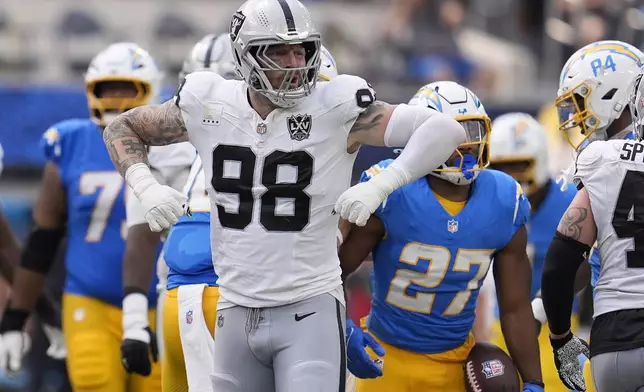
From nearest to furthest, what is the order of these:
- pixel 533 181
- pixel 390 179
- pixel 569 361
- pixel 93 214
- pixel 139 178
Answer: pixel 390 179, pixel 139 178, pixel 569 361, pixel 93 214, pixel 533 181

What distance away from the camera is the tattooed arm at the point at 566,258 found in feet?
15.3

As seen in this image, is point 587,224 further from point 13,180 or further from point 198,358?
point 13,180

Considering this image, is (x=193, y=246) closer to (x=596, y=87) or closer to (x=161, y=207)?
(x=161, y=207)

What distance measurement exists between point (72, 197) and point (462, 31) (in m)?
8.87

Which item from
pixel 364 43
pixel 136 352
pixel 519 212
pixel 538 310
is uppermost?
pixel 519 212

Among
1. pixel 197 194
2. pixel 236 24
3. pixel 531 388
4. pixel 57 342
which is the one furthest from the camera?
pixel 57 342


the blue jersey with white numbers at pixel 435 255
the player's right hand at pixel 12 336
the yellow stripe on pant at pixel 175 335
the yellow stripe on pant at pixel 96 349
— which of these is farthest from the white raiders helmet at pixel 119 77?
the blue jersey with white numbers at pixel 435 255

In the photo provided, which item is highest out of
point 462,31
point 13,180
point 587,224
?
point 587,224

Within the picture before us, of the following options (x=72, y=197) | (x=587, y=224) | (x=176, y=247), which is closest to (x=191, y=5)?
(x=72, y=197)

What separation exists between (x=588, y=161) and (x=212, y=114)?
1291 millimetres

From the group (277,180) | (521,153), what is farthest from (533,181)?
(277,180)

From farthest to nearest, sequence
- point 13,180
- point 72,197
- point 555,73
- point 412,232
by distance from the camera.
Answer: point 555,73 → point 13,180 → point 72,197 → point 412,232

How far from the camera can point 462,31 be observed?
1466 centimetres

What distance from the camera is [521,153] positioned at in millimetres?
7461
